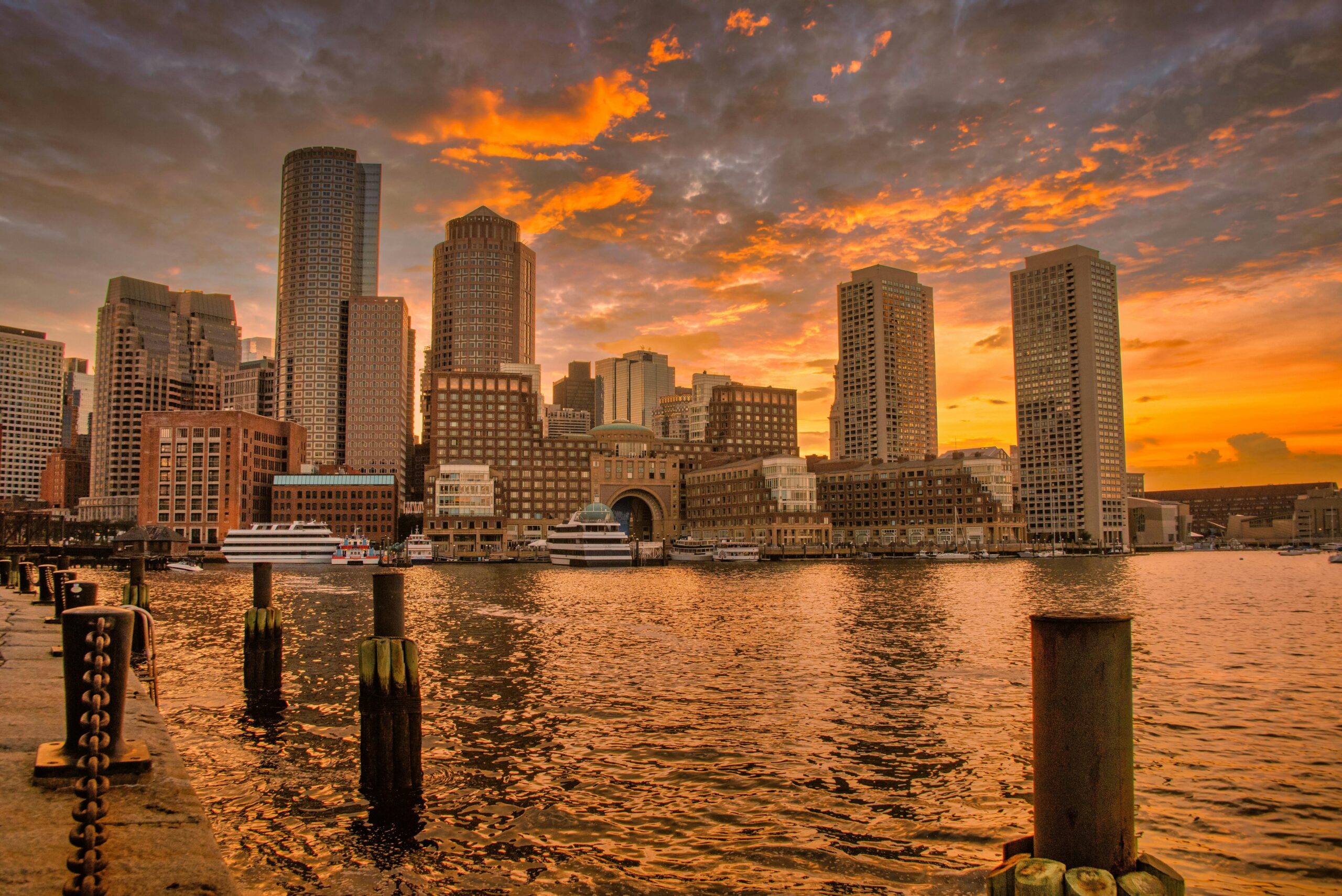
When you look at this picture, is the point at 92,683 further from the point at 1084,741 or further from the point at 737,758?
the point at 737,758

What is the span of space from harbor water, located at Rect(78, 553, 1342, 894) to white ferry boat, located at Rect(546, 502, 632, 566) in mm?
107123

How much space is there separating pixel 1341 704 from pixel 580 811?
2769cm

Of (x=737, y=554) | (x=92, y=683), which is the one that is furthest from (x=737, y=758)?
(x=737, y=554)

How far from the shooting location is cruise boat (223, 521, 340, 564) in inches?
6398

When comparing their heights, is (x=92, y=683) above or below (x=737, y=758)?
above

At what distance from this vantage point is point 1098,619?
23.0ft

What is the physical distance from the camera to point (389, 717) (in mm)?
19938

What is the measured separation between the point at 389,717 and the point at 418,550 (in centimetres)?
16767

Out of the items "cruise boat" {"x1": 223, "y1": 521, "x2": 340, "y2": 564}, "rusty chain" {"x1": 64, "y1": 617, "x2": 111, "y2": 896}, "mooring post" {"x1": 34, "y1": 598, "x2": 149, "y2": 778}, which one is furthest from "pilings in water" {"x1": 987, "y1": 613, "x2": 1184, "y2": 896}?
"cruise boat" {"x1": 223, "y1": 521, "x2": 340, "y2": 564}

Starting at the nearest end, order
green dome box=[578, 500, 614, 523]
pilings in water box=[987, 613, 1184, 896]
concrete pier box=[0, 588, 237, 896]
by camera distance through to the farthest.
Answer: pilings in water box=[987, 613, 1184, 896]
concrete pier box=[0, 588, 237, 896]
green dome box=[578, 500, 614, 523]

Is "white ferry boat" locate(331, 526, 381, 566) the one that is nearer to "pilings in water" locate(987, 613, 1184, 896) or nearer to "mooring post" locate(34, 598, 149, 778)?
"mooring post" locate(34, 598, 149, 778)

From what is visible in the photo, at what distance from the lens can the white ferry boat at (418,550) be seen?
179300 millimetres

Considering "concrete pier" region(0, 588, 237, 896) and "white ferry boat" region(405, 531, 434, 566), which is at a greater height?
"concrete pier" region(0, 588, 237, 896)

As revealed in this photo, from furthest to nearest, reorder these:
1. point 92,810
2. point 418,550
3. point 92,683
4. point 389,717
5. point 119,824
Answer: point 418,550, point 389,717, point 119,824, point 92,683, point 92,810
